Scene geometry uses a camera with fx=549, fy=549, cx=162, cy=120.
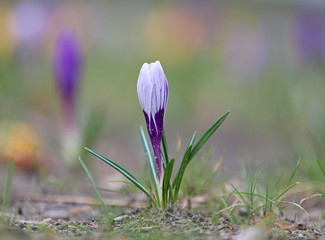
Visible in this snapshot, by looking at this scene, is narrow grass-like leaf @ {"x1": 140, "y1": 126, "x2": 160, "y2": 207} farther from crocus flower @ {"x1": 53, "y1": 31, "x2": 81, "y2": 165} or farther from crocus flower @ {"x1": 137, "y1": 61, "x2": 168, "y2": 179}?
crocus flower @ {"x1": 53, "y1": 31, "x2": 81, "y2": 165}

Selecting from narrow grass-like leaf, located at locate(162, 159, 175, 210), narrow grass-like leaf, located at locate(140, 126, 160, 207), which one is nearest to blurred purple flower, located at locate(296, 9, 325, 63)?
narrow grass-like leaf, located at locate(140, 126, 160, 207)

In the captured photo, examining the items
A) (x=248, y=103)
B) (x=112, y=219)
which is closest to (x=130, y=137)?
(x=248, y=103)

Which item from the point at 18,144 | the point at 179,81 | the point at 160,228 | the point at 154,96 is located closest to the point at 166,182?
the point at 160,228

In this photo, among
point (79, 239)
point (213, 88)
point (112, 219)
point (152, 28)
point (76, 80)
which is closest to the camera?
point (79, 239)

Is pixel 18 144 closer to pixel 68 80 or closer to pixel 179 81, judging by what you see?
pixel 68 80

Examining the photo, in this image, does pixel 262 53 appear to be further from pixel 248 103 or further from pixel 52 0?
pixel 52 0

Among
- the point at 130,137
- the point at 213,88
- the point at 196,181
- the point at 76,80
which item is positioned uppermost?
the point at 213,88

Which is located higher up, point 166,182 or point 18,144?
point 18,144
